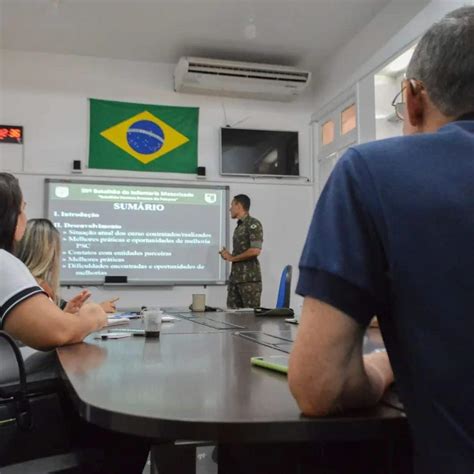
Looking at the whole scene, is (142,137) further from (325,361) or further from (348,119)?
(325,361)

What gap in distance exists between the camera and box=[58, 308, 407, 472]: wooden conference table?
665 mm

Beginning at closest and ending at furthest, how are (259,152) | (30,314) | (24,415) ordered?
(24,415)
(30,314)
(259,152)

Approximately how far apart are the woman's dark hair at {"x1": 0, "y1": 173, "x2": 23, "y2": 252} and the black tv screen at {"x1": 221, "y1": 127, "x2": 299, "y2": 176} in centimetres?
391

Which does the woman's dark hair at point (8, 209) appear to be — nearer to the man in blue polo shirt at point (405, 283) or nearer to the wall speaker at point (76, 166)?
the man in blue polo shirt at point (405, 283)

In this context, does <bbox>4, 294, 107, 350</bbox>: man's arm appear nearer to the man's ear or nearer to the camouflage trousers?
the man's ear

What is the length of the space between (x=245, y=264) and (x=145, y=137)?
1653 mm

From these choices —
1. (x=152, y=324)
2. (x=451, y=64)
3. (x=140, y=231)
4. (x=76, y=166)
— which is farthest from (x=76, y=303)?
(x=76, y=166)

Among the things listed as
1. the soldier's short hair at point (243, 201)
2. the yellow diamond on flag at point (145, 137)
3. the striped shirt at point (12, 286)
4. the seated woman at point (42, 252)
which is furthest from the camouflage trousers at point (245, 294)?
the striped shirt at point (12, 286)

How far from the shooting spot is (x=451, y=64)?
0.71m

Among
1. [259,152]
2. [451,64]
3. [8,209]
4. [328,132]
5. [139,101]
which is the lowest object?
[8,209]

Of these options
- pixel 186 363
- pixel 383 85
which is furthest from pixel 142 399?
pixel 383 85

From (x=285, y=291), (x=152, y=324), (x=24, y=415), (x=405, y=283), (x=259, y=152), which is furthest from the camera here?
(x=259, y=152)

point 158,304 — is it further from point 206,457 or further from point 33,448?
point 33,448

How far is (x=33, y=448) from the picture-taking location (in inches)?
44.3
